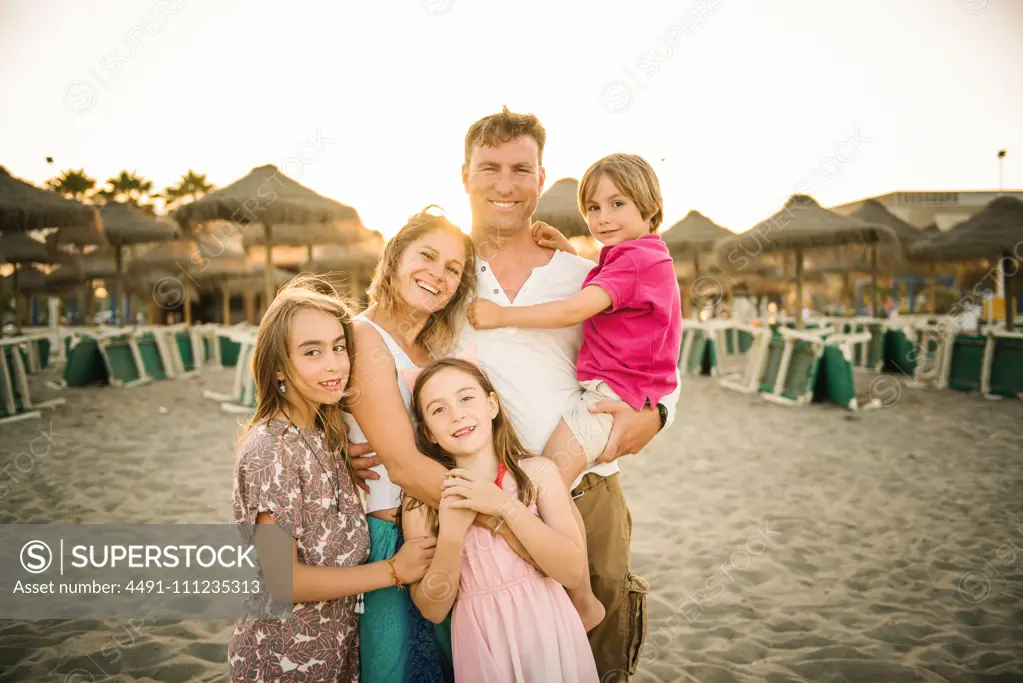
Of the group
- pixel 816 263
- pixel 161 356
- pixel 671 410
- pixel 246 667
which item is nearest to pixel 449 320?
pixel 671 410

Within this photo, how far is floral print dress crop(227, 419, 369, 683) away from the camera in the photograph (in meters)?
1.70

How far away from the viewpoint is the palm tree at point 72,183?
3056 cm

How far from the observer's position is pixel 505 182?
2.26 metres

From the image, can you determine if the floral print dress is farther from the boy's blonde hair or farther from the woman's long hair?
the boy's blonde hair

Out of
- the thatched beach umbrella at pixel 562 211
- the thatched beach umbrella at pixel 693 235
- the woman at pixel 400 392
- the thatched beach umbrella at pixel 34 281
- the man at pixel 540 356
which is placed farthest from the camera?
the thatched beach umbrella at pixel 34 281

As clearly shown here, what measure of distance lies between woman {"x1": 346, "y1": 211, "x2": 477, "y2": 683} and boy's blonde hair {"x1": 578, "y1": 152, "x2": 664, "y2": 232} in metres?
0.63

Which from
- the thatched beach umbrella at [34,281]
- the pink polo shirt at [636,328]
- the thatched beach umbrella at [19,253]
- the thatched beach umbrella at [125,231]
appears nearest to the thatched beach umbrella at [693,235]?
the thatched beach umbrella at [125,231]

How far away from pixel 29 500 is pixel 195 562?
1.73 m

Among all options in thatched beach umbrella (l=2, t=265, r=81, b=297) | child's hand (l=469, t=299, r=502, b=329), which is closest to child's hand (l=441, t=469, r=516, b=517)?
child's hand (l=469, t=299, r=502, b=329)

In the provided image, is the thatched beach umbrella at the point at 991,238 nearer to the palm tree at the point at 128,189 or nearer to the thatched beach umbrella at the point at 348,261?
the thatched beach umbrella at the point at 348,261

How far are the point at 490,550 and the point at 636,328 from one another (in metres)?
0.93

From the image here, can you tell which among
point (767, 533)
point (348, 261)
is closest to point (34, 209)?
point (767, 533)

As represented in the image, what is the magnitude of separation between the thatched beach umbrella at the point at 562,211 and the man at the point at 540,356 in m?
8.44

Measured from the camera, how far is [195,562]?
4492mm
